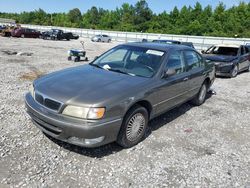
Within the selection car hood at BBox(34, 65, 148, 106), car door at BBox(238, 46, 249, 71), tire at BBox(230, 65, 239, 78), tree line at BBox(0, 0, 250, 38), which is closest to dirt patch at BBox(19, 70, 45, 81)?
car hood at BBox(34, 65, 148, 106)

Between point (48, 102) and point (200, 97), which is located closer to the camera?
point (48, 102)

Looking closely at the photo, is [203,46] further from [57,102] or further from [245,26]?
[57,102]

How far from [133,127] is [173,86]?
4.28 feet

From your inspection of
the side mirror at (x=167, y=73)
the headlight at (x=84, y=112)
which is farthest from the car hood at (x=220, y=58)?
the headlight at (x=84, y=112)

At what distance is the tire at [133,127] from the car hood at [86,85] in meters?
0.41

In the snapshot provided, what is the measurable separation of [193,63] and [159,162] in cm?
291

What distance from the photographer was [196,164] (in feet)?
12.8

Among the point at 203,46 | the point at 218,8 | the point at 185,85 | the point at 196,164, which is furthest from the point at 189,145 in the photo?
the point at 218,8

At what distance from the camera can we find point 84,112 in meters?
3.44

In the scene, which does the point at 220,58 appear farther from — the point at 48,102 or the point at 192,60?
the point at 48,102

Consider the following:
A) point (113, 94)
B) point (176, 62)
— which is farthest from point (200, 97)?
point (113, 94)

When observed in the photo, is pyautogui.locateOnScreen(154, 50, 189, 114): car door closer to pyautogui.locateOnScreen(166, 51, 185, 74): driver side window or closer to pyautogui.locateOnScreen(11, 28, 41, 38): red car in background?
pyautogui.locateOnScreen(166, 51, 185, 74): driver side window

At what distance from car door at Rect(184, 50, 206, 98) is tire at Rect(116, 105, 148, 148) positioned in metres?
1.79

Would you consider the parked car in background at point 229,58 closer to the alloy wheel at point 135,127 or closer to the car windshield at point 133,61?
the car windshield at point 133,61
